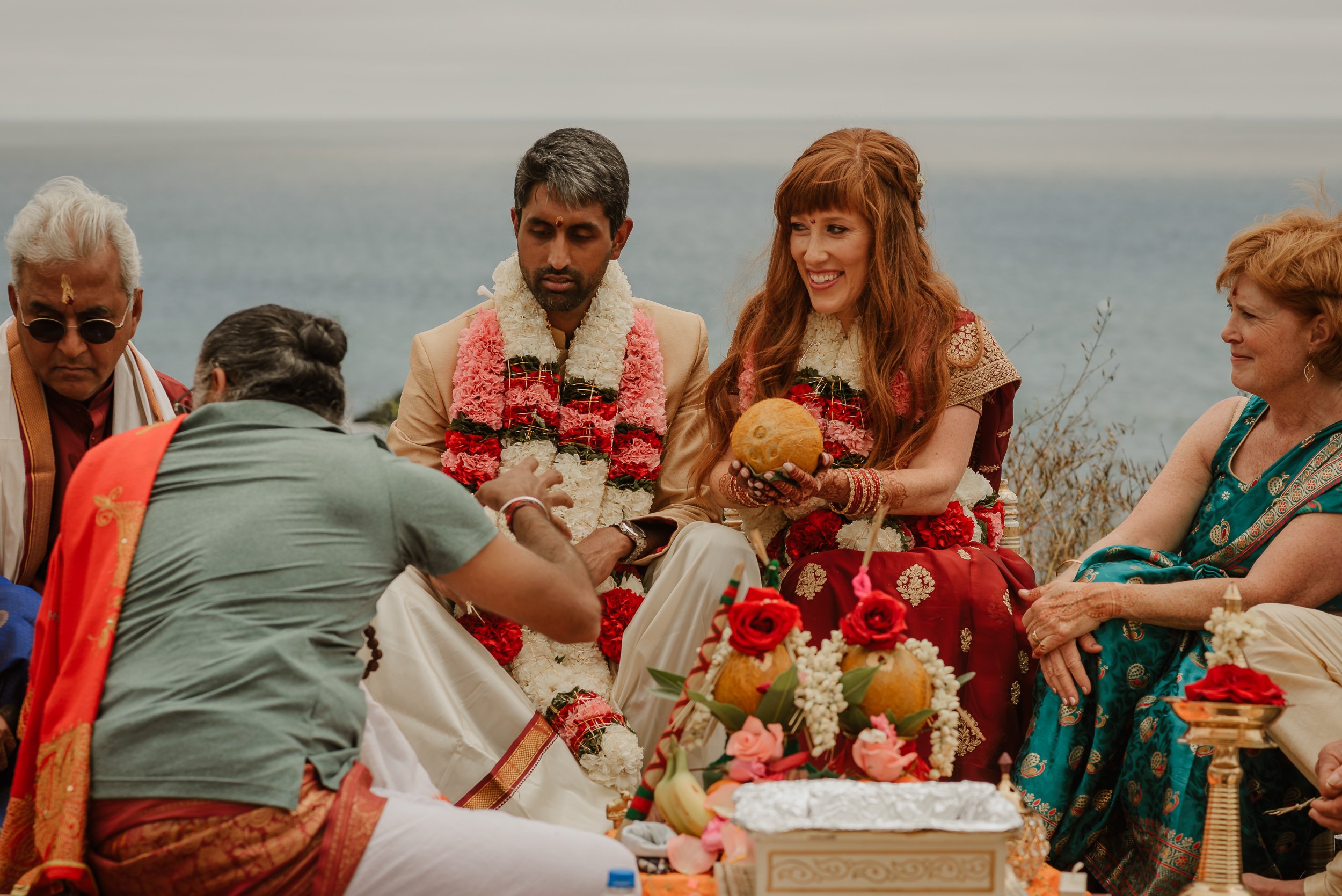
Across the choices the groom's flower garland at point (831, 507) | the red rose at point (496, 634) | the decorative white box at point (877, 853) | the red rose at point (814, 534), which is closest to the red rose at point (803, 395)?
the groom's flower garland at point (831, 507)

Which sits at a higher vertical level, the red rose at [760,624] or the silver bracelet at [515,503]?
the silver bracelet at [515,503]

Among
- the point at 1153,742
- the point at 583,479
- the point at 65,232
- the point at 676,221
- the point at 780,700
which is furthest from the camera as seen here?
the point at 676,221

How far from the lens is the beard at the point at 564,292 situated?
4.55m

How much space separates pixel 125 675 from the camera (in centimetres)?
269

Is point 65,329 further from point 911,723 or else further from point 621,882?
point 911,723

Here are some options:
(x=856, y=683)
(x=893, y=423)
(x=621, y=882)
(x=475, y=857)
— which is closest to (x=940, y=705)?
(x=856, y=683)

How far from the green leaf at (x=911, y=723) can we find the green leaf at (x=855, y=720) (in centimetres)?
5

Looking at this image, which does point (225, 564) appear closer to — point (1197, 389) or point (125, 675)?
point (125, 675)

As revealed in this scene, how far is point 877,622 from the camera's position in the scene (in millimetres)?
3143

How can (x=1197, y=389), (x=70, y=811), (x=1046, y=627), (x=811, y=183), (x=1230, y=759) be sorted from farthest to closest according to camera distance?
(x=1197, y=389) < (x=811, y=183) < (x=1046, y=627) < (x=1230, y=759) < (x=70, y=811)

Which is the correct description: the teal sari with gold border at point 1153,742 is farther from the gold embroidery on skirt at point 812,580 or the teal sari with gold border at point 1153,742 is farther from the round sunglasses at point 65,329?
the round sunglasses at point 65,329

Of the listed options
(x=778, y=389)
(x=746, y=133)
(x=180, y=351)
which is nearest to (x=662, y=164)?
(x=746, y=133)

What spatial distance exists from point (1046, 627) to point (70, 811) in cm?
256

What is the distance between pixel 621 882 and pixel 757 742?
0.47 m
